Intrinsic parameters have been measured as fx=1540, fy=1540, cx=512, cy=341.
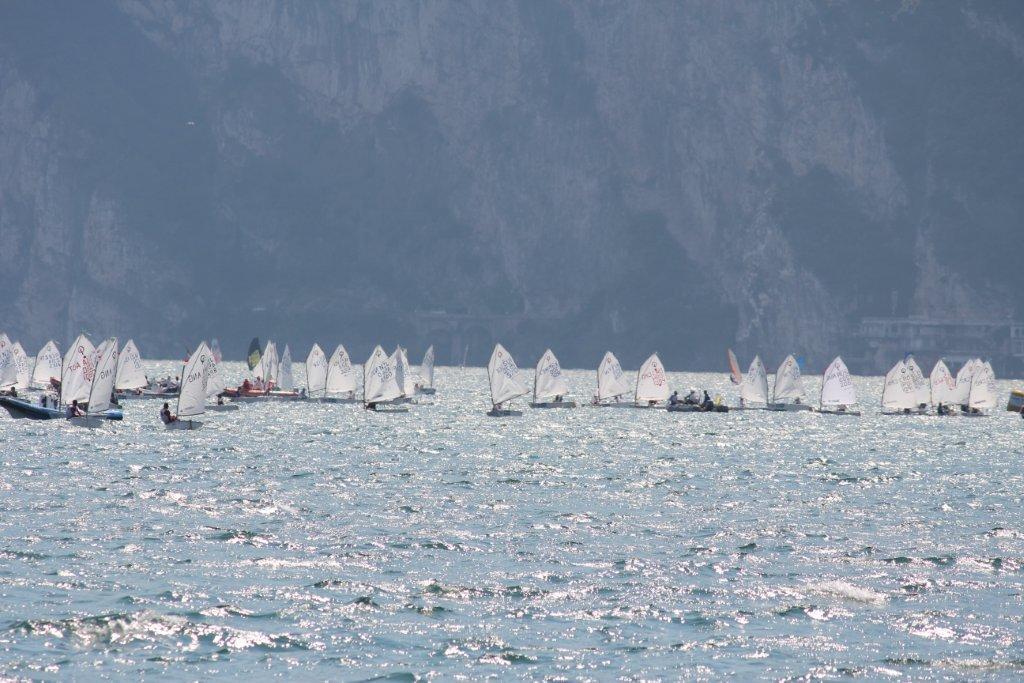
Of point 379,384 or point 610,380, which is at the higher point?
point 610,380

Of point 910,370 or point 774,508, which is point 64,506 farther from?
point 910,370

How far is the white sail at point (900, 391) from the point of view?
136 meters

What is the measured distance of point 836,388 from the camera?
5207 inches

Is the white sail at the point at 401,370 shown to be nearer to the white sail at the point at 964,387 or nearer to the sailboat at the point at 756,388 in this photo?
the sailboat at the point at 756,388

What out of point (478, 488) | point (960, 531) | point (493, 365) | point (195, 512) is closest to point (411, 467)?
point (478, 488)

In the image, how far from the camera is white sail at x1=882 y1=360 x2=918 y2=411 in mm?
136350

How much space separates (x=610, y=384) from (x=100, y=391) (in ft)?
175

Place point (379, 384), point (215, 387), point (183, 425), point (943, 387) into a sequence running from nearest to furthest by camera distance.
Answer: point (183, 425), point (215, 387), point (379, 384), point (943, 387)

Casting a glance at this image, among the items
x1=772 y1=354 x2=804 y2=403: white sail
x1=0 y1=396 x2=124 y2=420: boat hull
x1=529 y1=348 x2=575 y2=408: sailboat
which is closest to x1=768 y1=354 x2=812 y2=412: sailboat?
x1=772 y1=354 x2=804 y2=403: white sail

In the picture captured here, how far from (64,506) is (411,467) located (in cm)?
2253

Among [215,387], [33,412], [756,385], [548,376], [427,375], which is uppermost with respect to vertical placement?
[427,375]

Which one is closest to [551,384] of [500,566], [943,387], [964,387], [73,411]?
[943,387]

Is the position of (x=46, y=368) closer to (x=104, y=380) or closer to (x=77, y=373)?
(x=77, y=373)

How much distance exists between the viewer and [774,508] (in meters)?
55.1
